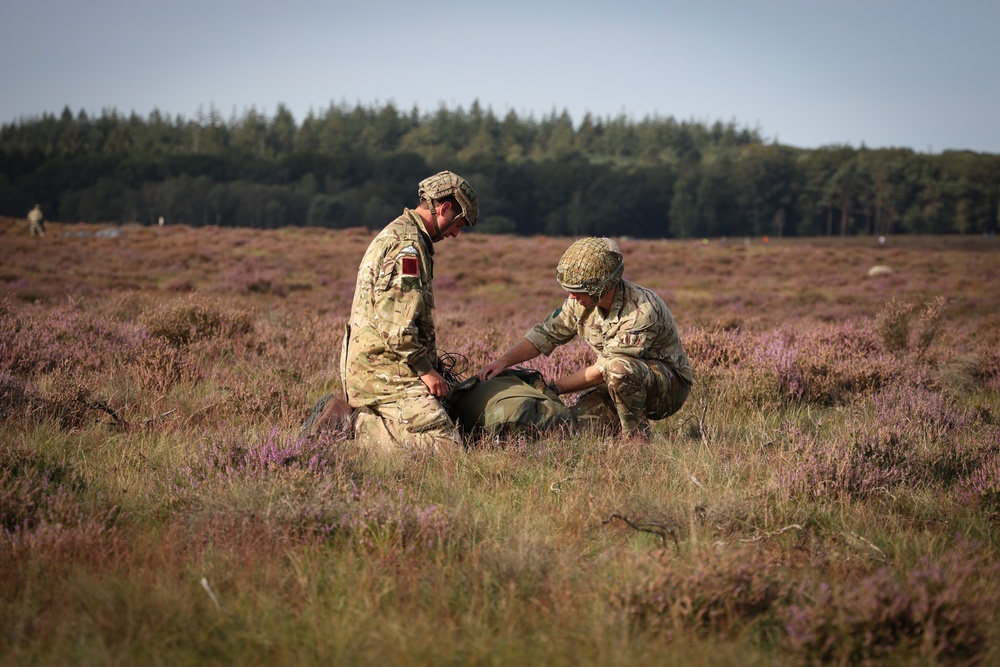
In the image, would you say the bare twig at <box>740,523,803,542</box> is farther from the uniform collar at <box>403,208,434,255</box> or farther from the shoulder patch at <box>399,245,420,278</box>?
the uniform collar at <box>403,208,434,255</box>

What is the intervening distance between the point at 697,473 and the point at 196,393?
4.02 meters

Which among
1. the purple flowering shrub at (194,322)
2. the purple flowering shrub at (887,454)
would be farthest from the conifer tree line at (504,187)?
the purple flowering shrub at (887,454)

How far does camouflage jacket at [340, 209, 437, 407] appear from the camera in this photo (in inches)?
186

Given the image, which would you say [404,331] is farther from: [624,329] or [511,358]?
[624,329]

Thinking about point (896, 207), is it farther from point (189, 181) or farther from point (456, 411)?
point (456, 411)

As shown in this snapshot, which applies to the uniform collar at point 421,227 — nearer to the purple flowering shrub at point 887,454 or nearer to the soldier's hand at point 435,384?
the soldier's hand at point 435,384

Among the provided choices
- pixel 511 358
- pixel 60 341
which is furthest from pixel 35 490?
pixel 60 341

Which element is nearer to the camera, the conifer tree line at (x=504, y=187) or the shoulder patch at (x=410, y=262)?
the shoulder patch at (x=410, y=262)

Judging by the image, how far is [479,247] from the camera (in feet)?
117

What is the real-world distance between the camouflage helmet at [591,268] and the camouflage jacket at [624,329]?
0.82 feet

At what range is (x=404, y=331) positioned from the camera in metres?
4.69

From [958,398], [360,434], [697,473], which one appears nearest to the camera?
[697,473]

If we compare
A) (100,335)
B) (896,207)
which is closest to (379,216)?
(896,207)

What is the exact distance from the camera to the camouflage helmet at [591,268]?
479 cm
